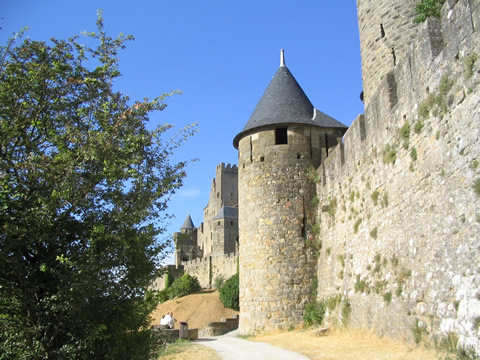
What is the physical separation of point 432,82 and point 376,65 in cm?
549

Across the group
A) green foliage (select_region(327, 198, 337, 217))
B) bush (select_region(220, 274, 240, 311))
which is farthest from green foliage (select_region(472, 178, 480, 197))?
bush (select_region(220, 274, 240, 311))

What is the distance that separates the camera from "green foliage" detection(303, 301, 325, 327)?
14.7 meters

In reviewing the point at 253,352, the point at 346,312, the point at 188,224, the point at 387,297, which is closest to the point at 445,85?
the point at 387,297

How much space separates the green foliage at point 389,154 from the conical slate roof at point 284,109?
632 centimetres

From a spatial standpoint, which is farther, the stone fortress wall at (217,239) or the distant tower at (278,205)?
the stone fortress wall at (217,239)

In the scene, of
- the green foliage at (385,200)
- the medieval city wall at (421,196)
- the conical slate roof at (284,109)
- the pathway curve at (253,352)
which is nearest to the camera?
the medieval city wall at (421,196)

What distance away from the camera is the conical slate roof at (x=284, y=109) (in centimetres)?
1744

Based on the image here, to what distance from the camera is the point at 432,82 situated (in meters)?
8.83

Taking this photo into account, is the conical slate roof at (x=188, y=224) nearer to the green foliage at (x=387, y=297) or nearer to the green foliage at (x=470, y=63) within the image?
the green foliage at (x=387, y=297)

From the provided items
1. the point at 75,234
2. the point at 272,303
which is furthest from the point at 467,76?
the point at 272,303

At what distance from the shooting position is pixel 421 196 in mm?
9062

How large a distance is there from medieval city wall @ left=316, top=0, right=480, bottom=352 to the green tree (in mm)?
4327

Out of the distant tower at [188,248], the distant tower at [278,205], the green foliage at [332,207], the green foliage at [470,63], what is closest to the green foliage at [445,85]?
the green foliage at [470,63]

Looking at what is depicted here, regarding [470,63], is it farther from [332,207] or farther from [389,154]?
[332,207]
